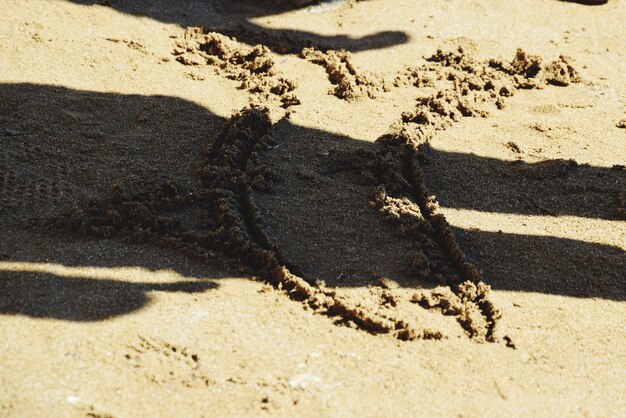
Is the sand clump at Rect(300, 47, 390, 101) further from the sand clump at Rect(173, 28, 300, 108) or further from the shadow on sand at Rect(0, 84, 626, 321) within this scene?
the shadow on sand at Rect(0, 84, 626, 321)

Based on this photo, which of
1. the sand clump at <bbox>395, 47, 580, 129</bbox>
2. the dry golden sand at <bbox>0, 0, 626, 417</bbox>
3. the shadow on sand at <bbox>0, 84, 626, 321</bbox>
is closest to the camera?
the dry golden sand at <bbox>0, 0, 626, 417</bbox>

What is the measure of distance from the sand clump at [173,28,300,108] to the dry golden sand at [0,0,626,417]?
6 cm

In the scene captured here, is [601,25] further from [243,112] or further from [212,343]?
[212,343]

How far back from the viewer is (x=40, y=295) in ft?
11.1

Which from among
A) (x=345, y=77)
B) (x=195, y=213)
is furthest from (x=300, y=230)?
(x=345, y=77)

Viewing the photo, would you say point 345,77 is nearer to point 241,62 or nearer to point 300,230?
point 241,62

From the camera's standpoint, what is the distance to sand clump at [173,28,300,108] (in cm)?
543

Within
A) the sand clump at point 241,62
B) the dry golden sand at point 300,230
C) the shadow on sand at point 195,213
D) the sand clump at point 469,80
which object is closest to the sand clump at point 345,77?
the dry golden sand at point 300,230

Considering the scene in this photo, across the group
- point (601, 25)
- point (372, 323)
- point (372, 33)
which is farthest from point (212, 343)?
point (601, 25)

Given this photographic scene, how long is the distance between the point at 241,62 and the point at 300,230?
7.37 feet

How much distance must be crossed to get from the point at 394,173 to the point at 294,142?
2.64 feet

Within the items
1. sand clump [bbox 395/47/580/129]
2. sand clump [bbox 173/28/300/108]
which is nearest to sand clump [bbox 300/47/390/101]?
sand clump [bbox 395/47/580/129]

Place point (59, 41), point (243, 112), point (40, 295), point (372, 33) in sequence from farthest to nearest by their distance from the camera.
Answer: point (372, 33) → point (59, 41) → point (243, 112) → point (40, 295)

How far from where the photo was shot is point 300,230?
4.07m
